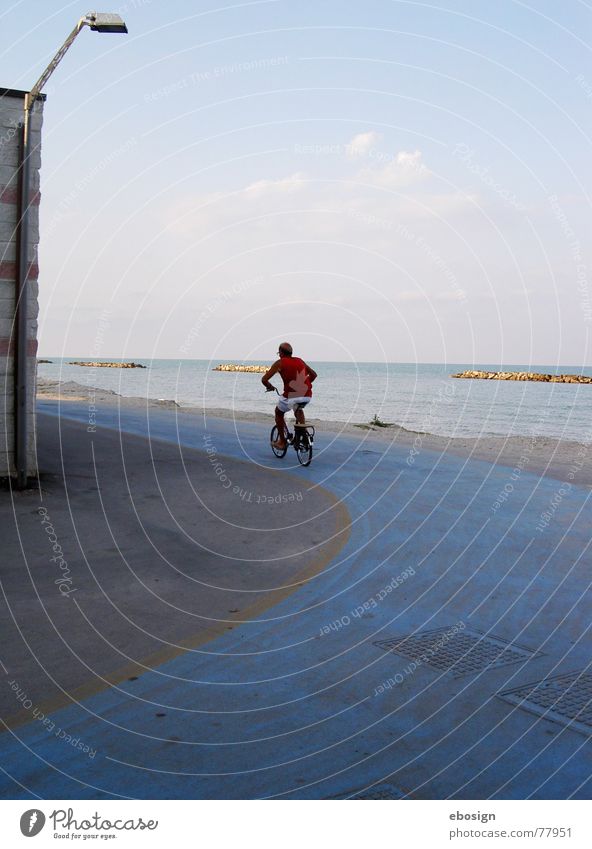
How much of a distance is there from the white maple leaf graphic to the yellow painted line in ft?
20.3

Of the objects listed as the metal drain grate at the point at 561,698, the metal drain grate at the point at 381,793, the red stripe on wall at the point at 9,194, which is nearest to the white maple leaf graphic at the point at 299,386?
the red stripe on wall at the point at 9,194

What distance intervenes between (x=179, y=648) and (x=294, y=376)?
32.2 feet

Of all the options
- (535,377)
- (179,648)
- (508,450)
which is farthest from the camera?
(535,377)

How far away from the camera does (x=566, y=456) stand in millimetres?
20500

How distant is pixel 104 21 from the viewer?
31.2ft

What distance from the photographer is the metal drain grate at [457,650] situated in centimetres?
626

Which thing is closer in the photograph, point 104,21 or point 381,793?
point 381,793

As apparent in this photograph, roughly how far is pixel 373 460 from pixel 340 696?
37.6ft

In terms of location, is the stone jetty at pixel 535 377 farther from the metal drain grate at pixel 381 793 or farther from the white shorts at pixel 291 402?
the metal drain grate at pixel 381 793

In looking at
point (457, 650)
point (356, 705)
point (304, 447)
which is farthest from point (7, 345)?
point (356, 705)

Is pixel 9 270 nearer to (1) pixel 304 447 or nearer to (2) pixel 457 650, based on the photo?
(1) pixel 304 447

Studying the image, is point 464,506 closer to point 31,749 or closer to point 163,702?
point 163,702

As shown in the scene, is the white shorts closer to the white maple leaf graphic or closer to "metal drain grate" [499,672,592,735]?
the white maple leaf graphic

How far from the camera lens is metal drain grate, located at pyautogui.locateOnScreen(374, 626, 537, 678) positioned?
626cm
